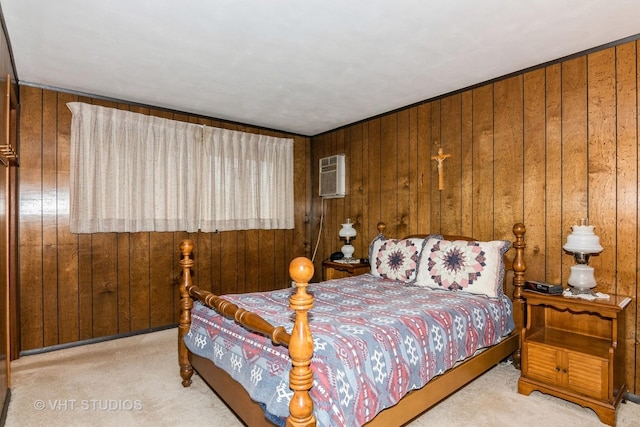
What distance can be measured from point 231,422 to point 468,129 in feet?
10.2

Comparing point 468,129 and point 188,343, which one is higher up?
point 468,129

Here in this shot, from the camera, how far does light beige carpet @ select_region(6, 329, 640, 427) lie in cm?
218

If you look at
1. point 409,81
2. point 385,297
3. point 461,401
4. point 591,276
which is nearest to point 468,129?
point 409,81

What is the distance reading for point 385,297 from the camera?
2662mm

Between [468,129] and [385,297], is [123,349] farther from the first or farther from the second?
[468,129]

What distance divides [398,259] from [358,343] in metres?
1.70

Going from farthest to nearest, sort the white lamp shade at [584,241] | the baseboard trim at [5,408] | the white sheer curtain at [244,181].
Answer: the white sheer curtain at [244,181], the white lamp shade at [584,241], the baseboard trim at [5,408]

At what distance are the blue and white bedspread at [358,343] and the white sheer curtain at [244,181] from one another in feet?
6.21

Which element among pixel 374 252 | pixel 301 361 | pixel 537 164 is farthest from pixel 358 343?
pixel 537 164

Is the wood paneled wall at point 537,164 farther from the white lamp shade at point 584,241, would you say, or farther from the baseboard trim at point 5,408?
the baseboard trim at point 5,408

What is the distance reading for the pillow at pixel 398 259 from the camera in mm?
3244

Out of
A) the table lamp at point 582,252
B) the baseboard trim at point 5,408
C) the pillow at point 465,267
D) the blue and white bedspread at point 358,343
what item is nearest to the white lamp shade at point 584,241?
the table lamp at point 582,252

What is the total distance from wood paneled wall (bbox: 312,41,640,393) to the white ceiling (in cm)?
22

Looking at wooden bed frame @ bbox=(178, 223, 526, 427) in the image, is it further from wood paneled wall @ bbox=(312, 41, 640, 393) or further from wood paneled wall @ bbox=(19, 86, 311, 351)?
wood paneled wall @ bbox=(19, 86, 311, 351)
